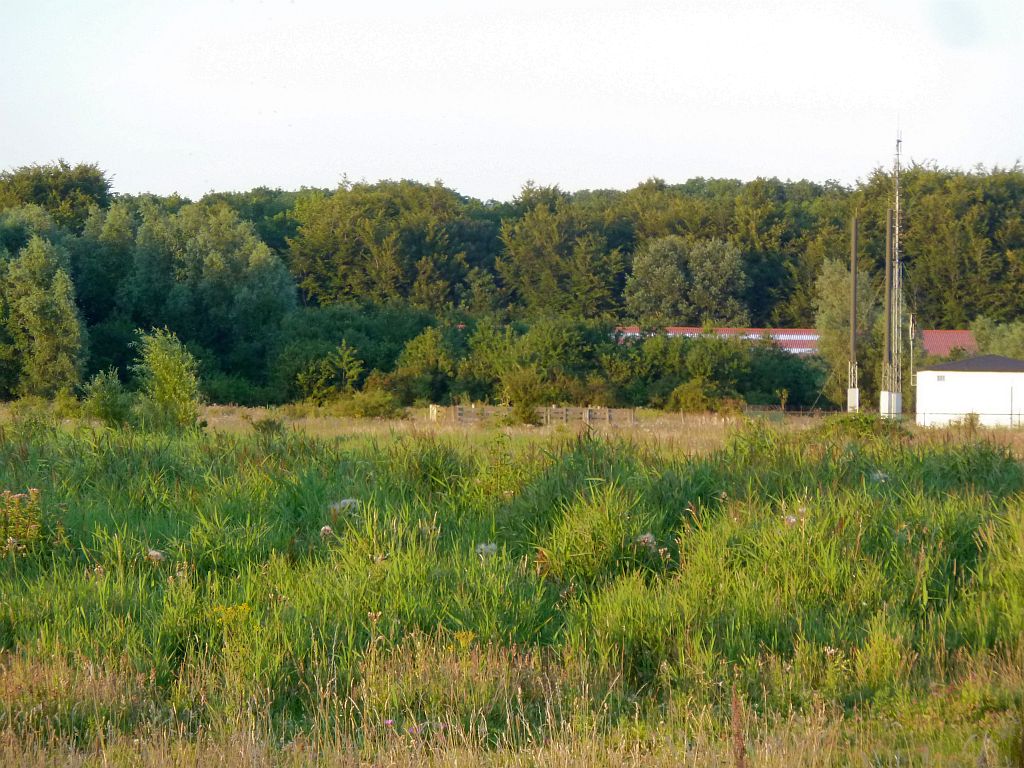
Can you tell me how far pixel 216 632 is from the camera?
6.67 meters

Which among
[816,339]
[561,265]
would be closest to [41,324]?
[561,265]

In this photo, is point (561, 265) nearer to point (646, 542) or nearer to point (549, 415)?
point (549, 415)

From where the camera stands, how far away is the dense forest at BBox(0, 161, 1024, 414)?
45.9 metres

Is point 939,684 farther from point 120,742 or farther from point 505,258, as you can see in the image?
point 505,258

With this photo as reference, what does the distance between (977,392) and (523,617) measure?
33139 millimetres

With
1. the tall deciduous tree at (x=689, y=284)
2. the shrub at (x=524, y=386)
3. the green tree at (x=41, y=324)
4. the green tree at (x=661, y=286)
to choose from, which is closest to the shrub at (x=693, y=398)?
the shrub at (x=524, y=386)

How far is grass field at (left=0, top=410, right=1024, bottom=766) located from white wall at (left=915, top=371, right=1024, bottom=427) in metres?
27.4

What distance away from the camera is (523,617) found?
685 centimetres

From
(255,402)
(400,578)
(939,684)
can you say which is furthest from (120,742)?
(255,402)

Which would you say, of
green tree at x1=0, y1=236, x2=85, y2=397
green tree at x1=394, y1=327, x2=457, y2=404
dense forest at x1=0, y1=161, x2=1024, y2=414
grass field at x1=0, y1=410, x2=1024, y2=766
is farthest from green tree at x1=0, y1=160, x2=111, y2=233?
grass field at x1=0, y1=410, x2=1024, y2=766

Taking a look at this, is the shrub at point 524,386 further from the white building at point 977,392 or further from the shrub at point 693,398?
the white building at point 977,392

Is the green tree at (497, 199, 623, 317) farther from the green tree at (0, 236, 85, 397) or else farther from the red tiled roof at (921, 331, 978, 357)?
the green tree at (0, 236, 85, 397)

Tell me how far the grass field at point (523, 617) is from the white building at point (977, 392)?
90.3 feet

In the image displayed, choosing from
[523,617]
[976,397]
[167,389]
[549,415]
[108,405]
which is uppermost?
[167,389]
